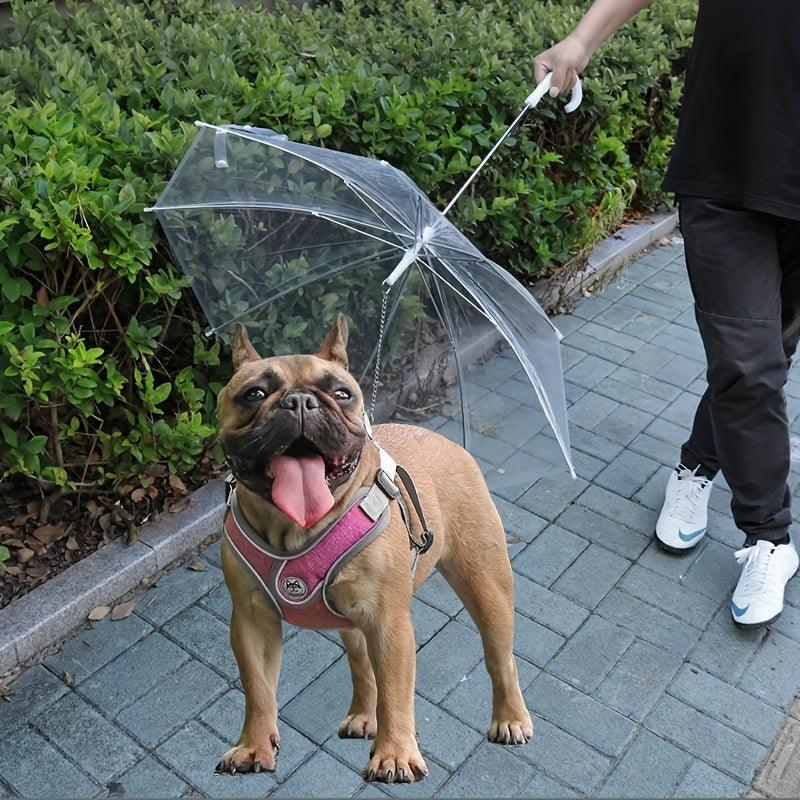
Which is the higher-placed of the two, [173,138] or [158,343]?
[173,138]

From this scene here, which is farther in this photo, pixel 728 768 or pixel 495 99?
pixel 495 99

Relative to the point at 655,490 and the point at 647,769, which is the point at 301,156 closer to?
the point at 647,769

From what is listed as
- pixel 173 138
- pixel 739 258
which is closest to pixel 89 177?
pixel 173 138

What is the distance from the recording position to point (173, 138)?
4043mm

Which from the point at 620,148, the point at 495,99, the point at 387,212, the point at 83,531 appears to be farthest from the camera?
the point at 620,148

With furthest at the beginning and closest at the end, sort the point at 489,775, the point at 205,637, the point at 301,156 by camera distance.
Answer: the point at 205,637
the point at 489,775
the point at 301,156

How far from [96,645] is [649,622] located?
99.7 inches

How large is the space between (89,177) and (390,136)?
187 centimetres

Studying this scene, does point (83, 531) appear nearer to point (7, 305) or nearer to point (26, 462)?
point (26, 462)

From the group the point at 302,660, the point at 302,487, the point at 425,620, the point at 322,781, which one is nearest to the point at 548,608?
the point at 425,620

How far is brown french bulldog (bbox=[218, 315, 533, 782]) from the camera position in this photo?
6.87 feet

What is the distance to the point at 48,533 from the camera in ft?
14.9

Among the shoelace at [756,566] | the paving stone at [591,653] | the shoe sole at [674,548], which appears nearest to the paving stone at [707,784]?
the paving stone at [591,653]

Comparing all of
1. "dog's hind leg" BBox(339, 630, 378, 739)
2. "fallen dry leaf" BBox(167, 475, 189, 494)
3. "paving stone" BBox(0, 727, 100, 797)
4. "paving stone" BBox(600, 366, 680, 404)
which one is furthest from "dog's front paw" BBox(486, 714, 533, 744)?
"paving stone" BBox(600, 366, 680, 404)
